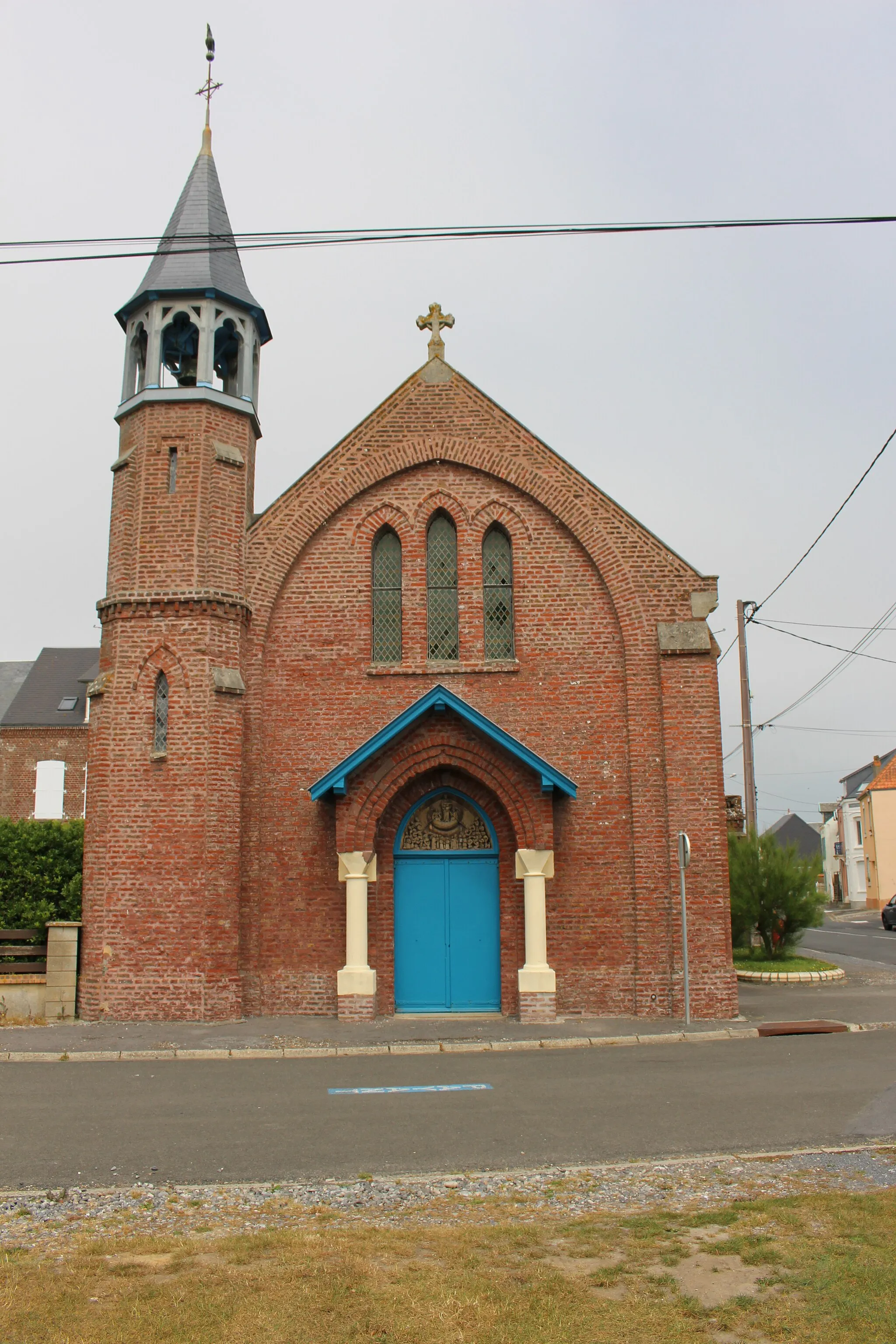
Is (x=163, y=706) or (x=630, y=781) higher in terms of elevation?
(x=163, y=706)

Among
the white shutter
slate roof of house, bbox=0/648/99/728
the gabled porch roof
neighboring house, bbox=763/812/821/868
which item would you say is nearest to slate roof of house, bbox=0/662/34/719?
slate roof of house, bbox=0/648/99/728

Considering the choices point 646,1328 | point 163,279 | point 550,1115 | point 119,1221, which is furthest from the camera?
point 163,279

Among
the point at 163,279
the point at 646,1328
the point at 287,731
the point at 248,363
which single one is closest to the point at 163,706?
the point at 287,731

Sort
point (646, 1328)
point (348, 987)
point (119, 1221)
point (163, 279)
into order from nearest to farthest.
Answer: point (646, 1328) < point (119, 1221) < point (348, 987) < point (163, 279)

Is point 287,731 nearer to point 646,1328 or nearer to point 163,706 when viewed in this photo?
point 163,706

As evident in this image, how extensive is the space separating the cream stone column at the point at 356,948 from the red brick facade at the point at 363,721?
0.25 metres

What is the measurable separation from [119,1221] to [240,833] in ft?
30.5

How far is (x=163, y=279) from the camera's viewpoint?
17125 millimetres

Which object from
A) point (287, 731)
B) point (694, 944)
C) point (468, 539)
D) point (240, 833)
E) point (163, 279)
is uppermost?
point (163, 279)

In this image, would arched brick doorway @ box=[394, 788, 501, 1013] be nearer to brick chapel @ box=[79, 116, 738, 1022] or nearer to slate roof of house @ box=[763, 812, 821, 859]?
brick chapel @ box=[79, 116, 738, 1022]

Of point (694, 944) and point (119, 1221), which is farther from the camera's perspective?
point (694, 944)

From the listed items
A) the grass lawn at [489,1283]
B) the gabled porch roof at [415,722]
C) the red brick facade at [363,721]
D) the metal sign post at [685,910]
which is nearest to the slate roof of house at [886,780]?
the red brick facade at [363,721]

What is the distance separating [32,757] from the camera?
126ft

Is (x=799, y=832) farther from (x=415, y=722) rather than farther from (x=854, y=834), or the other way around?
(x=415, y=722)
